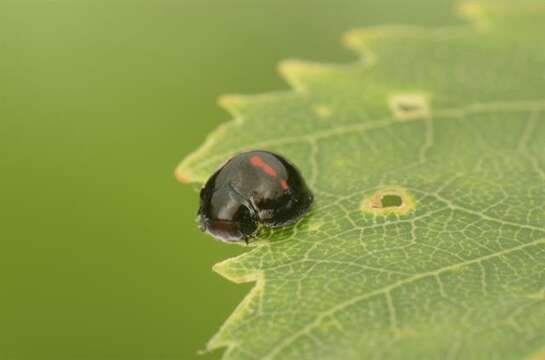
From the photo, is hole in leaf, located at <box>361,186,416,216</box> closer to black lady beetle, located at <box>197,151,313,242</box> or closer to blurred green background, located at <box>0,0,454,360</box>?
black lady beetle, located at <box>197,151,313,242</box>

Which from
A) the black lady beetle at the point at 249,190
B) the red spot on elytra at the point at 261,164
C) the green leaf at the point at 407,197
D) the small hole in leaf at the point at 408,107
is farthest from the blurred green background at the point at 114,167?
the small hole in leaf at the point at 408,107

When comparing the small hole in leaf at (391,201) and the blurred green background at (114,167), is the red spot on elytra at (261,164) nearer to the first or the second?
the blurred green background at (114,167)

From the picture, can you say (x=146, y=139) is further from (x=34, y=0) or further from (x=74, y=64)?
A: (x=34, y=0)

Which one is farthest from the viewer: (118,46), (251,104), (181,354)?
(118,46)

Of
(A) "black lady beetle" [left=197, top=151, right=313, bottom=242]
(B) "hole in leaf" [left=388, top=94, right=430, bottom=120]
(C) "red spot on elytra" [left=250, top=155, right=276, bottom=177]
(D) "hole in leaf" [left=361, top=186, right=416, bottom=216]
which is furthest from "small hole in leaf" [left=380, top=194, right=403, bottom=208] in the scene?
(B) "hole in leaf" [left=388, top=94, right=430, bottom=120]

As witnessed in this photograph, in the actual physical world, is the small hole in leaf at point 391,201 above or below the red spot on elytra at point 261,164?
below

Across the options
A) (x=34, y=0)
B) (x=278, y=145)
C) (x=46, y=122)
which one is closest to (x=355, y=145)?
(x=278, y=145)

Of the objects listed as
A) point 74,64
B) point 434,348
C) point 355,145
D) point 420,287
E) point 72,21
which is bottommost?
point 434,348
